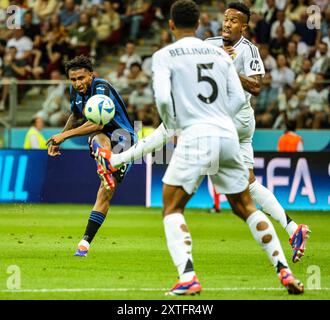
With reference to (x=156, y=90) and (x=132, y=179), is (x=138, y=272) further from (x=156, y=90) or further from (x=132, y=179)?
(x=132, y=179)

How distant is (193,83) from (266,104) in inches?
504

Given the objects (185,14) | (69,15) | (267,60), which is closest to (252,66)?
(185,14)

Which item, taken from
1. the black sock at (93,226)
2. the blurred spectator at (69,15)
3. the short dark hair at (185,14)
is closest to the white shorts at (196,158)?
the short dark hair at (185,14)

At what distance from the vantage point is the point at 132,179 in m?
19.2

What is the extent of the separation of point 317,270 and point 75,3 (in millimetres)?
17522

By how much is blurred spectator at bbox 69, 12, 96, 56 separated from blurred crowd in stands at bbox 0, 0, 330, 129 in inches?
1.0

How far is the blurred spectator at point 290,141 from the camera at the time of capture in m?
19.9

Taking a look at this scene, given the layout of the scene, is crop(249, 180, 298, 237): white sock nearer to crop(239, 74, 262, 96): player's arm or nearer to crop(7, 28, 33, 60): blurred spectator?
crop(239, 74, 262, 96): player's arm

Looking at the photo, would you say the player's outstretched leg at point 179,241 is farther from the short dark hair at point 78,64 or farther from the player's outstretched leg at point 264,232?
the short dark hair at point 78,64

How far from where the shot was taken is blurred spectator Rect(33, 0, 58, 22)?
1017 inches

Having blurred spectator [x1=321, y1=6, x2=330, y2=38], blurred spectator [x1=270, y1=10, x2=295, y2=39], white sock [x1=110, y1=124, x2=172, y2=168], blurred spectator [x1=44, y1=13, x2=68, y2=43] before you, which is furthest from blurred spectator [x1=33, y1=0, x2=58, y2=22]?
white sock [x1=110, y1=124, x2=172, y2=168]

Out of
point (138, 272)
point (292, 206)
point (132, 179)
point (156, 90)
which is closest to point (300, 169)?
point (292, 206)

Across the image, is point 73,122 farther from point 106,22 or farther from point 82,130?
point 106,22
